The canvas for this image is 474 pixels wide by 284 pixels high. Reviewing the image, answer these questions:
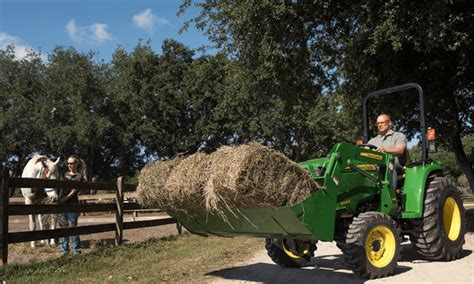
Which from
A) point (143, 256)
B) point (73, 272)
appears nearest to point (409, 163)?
point (143, 256)

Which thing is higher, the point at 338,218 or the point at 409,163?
the point at 409,163

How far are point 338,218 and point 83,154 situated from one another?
123ft

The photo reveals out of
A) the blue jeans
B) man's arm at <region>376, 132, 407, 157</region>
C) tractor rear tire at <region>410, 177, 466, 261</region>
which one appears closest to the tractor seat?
man's arm at <region>376, 132, 407, 157</region>

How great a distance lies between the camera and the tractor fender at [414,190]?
7.59 m

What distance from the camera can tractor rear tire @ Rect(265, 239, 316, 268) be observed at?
25.1ft

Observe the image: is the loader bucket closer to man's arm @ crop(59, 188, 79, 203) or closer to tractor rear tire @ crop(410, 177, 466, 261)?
tractor rear tire @ crop(410, 177, 466, 261)

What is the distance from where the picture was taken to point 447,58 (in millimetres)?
12805

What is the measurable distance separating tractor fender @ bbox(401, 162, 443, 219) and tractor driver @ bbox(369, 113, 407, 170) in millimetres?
221

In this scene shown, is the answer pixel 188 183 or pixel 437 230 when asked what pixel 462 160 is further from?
pixel 188 183

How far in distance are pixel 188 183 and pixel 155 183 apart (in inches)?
28.4

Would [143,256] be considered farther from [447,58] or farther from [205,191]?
[447,58]

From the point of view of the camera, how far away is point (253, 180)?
5453mm

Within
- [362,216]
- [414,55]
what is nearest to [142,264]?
[362,216]

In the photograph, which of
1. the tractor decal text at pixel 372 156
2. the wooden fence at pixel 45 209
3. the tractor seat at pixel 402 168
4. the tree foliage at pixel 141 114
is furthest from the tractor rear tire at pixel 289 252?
the tree foliage at pixel 141 114
